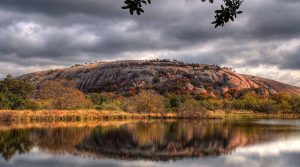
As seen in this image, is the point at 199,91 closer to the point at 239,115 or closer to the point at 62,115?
the point at 239,115

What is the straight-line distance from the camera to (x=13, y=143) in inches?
1426

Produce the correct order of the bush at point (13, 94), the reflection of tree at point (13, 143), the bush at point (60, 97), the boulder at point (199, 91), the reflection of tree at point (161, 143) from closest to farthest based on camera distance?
the reflection of tree at point (13, 143), the reflection of tree at point (161, 143), the bush at point (13, 94), the bush at point (60, 97), the boulder at point (199, 91)

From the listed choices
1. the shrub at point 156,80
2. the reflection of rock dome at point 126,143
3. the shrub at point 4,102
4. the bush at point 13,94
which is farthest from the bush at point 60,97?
the shrub at point 156,80

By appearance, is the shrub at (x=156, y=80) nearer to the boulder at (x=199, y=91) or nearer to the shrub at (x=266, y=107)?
the boulder at (x=199, y=91)

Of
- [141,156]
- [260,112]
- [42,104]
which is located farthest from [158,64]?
[141,156]

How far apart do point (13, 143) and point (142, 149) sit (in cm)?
1177

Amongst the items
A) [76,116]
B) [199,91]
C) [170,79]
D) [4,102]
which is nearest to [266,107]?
[199,91]

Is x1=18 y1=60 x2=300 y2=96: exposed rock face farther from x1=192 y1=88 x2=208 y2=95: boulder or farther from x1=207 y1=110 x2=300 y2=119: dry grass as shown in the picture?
x1=207 y1=110 x2=300 y2=119: dry grass

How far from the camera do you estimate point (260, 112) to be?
110 m

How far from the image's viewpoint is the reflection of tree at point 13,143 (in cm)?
3156

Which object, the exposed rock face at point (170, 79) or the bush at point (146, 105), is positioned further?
the exposed rock face at point (170, 79)

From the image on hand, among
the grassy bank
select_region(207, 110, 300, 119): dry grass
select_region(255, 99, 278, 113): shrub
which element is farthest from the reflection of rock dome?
select_region(255, 99, 278, 113): shrub

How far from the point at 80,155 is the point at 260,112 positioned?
8628 centimetres

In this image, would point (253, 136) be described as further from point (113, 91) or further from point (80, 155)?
point (113, 91)
